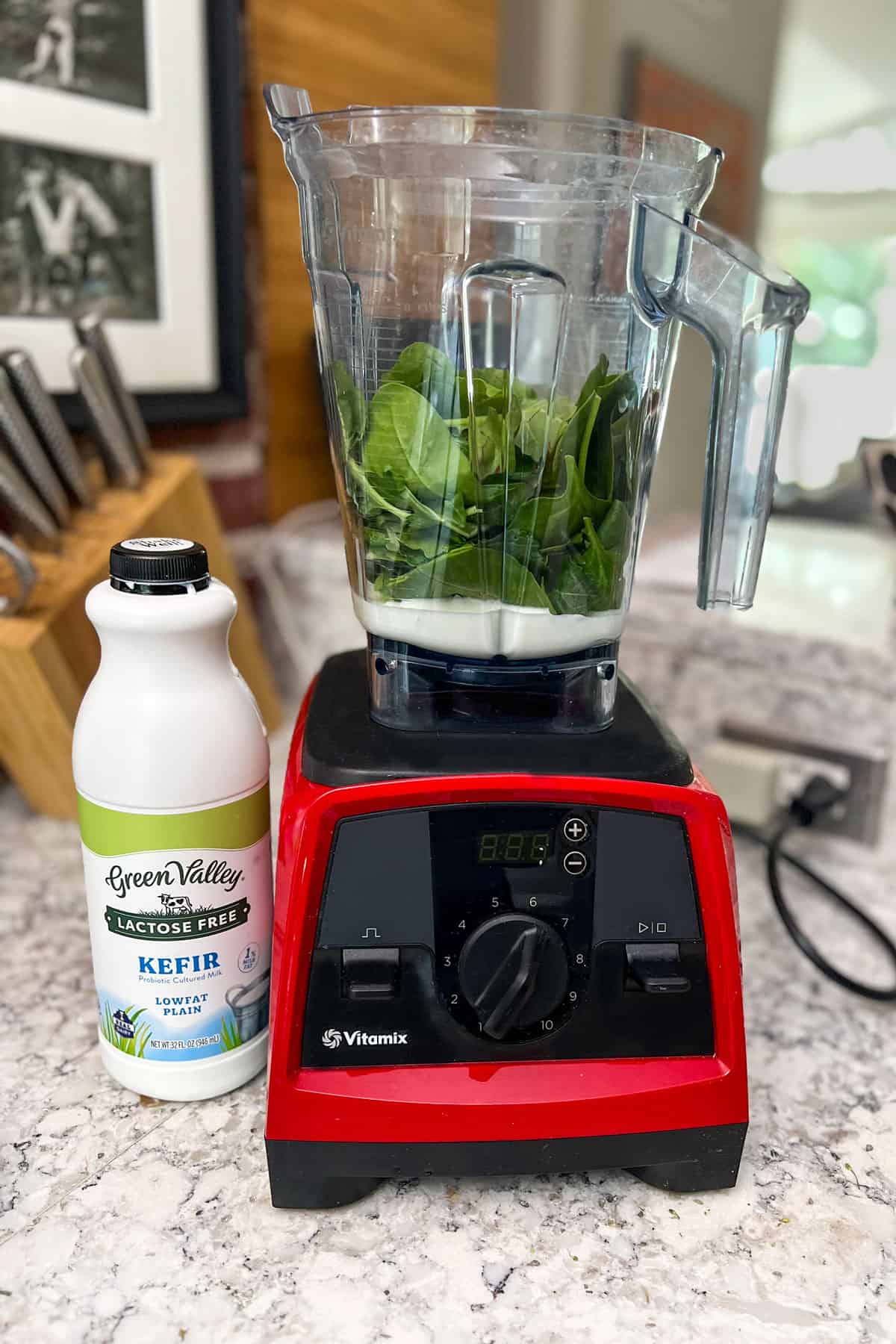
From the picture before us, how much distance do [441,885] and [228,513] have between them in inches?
26.6

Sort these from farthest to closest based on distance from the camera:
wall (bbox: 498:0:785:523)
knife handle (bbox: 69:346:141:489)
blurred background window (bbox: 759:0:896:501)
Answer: blurred background window (bbox: 759:0:896:501)
wall (bbox: 498:0:785:523)
knife handle (bbox: 69:346:141:489)

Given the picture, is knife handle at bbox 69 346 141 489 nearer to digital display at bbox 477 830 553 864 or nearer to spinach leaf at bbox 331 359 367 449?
spinach leaf at bbox 331 359 367 449

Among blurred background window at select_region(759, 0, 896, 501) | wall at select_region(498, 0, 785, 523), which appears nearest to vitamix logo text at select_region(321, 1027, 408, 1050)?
wall at select_region(498, 0, 785, 523)

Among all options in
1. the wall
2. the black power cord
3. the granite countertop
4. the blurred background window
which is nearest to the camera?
the granite countertop

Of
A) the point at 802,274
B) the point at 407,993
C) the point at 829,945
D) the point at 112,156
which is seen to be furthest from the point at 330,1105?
the point at 802,274

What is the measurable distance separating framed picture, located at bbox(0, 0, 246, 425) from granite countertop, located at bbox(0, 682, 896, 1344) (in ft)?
1.85

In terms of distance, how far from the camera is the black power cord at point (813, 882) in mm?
619

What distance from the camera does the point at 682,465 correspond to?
1.76 meters

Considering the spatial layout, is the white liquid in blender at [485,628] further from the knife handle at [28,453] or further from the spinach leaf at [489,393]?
the knife handle at [28,453]

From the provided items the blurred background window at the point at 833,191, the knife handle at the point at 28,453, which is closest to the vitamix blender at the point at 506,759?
the knife handle at the point at 28,453

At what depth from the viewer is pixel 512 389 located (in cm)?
45

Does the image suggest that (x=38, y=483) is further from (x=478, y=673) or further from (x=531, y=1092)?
(x=531, y=1092)

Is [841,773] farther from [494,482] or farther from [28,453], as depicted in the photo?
[28,453]

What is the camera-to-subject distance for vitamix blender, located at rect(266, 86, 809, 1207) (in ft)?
1.43
